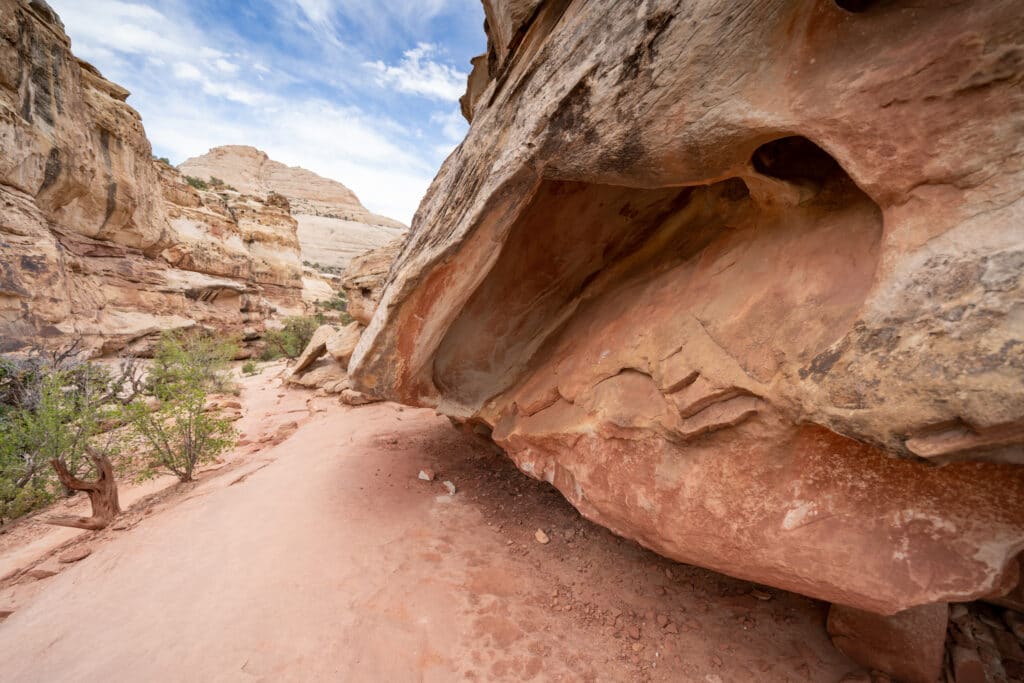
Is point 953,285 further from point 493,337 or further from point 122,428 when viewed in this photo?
point 122,428

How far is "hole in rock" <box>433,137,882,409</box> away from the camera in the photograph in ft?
5.76

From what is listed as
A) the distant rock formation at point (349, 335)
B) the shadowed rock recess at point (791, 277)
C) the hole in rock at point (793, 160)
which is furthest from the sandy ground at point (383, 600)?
the distant rock formation at point (349, 335)

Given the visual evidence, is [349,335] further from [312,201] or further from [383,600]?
[312,201]

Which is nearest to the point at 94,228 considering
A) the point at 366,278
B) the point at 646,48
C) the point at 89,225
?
the point at 89,225

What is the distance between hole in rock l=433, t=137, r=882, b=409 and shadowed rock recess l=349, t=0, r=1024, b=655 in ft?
0.06

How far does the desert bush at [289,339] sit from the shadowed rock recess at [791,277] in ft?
41.0

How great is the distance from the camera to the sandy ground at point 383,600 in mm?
2082

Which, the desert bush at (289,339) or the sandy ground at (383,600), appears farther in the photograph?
the desert bush at (289,339)

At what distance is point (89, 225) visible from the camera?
1045 cm

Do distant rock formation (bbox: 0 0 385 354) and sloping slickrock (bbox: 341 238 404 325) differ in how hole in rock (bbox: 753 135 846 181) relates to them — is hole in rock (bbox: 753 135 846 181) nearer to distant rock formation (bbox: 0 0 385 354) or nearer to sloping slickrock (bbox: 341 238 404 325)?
sloping slickrock (bbox: 341 238 404 325)

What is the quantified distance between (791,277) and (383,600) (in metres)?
3.10

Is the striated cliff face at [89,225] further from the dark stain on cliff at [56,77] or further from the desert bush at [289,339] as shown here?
the desert bush at [289,339]

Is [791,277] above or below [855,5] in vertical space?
below

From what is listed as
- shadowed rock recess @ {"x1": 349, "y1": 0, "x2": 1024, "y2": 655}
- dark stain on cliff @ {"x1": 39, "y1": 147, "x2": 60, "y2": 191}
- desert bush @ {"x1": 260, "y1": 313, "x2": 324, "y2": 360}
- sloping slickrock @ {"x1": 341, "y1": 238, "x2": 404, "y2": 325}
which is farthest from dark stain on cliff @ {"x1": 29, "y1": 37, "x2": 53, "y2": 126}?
shadowed rock recess @ {"x1": 349, "y1": 0, "x2": 1024, "y2": 655}
